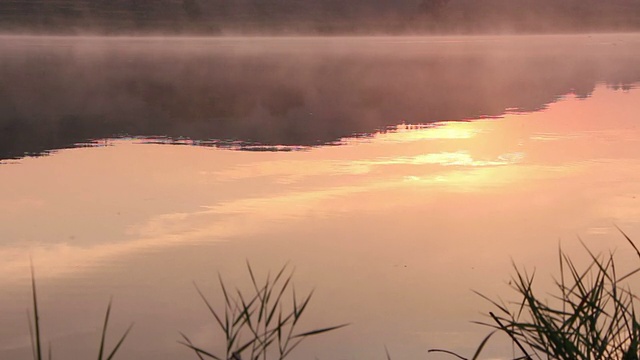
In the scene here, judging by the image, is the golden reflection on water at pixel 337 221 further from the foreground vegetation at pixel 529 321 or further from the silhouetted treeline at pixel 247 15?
the silhouetted treeline at pixel 247 15

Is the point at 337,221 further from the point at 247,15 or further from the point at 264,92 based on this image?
the point at 247,15

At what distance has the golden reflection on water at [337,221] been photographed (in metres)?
4.04

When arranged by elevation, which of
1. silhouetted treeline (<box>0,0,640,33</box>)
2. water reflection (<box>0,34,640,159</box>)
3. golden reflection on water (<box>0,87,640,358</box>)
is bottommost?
golden reflection on water (<box>0,87,640,358</box>)

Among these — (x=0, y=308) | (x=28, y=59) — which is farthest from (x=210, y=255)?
(x=28, y=59)

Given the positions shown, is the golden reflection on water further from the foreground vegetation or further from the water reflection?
the water reflection

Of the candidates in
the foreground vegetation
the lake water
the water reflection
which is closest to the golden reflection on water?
the lake water

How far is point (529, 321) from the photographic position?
368cm

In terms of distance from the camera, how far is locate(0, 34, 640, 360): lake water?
3924mm

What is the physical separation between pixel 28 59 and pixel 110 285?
15961 millimetres

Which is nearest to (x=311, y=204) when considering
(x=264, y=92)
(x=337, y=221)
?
(x=337, y=221)

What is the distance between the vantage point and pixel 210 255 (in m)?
4.67

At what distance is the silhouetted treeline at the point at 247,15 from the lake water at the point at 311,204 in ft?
64.8

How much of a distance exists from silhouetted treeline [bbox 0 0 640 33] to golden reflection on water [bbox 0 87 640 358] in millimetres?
24121

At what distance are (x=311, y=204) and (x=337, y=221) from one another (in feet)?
1.35
